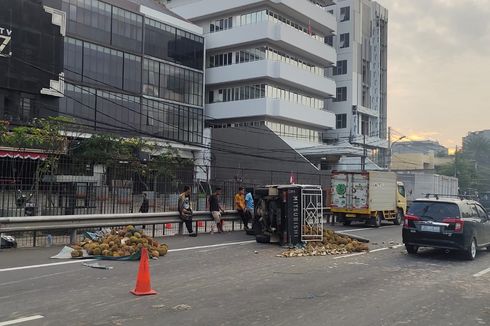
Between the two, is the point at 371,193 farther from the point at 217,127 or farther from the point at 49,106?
the point at 217,127

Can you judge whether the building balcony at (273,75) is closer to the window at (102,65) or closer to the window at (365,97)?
the window at (102,65)

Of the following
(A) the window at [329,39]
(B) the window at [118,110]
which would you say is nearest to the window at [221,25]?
(B) the window at [118,110]

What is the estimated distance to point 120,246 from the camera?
467 inches

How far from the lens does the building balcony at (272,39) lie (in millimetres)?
58000

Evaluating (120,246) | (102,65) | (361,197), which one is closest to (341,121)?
(102,65)

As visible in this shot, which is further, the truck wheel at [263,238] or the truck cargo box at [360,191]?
the truck cargo box at [360,191]

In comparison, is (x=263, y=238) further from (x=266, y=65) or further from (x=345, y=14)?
(x=345, y=14)

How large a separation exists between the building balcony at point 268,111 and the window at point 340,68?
14.6m

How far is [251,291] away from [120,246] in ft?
15.3

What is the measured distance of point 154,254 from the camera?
11891 millimetres

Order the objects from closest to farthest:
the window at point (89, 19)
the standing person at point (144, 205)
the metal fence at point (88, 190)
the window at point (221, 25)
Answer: the metal fence at point (88, 190)
the standing person at point (144, 205)
the window at point (89, 19)
the window at point (221, 25)

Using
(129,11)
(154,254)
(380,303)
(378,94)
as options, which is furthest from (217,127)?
(380,303)

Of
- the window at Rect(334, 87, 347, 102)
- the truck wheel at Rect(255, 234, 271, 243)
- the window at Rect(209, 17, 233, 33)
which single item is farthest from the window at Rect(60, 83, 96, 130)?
the window at Rect(334, 87, 347, 102)

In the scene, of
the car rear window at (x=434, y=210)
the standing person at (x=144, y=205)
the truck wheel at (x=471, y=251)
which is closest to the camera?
the truck wheel at (x=471, y=251)
